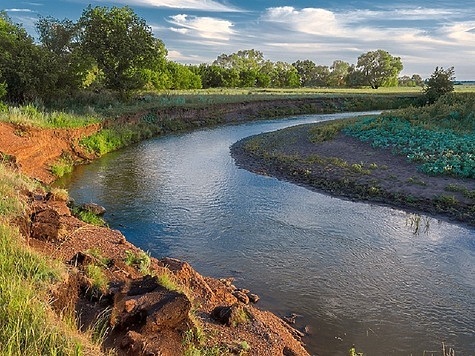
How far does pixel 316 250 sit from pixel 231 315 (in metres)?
4.67

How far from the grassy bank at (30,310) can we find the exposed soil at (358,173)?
10.9 metres

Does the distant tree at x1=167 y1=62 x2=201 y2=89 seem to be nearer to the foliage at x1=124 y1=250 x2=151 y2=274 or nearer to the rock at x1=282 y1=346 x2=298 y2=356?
the foliage at x1=124 y1=250 x2=151 y2=274

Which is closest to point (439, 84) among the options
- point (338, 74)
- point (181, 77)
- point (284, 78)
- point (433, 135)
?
point (433, 135)

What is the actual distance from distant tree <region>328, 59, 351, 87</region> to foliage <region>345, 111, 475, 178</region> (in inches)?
3057

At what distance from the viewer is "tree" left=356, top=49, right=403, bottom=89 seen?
303 ft

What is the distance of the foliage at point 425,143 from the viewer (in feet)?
51.4

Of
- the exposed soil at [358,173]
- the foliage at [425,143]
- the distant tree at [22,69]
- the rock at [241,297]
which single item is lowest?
the rock at [241,297]

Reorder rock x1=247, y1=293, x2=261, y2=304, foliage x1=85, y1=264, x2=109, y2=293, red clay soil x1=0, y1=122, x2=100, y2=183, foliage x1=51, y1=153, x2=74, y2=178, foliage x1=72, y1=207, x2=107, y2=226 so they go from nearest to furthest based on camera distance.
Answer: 1. foliage x1=85, y1=264, x2=109, y2=293
2. rock x1=247, y1=293, x2=261, y2=304
3. foliage x1=72, y1=207, x2=107, y2=226
4. red clay soil x1=0, y1=122, x2=100, y2=183
5. foliage x1=51, y1=153, x2=74, y2=178

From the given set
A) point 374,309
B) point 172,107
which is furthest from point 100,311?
point 172,107

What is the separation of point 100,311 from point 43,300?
0.68m

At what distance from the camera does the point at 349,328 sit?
23.4 ft

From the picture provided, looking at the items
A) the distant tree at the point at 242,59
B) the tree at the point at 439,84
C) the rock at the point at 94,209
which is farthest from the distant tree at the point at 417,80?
the rock at the point at 94,209

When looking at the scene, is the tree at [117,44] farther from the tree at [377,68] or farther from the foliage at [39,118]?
the tree at [377,68]

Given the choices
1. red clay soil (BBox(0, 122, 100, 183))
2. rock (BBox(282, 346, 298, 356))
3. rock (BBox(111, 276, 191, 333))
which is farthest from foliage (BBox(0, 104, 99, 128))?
rock (BBox(282, 346, 298, 356))
